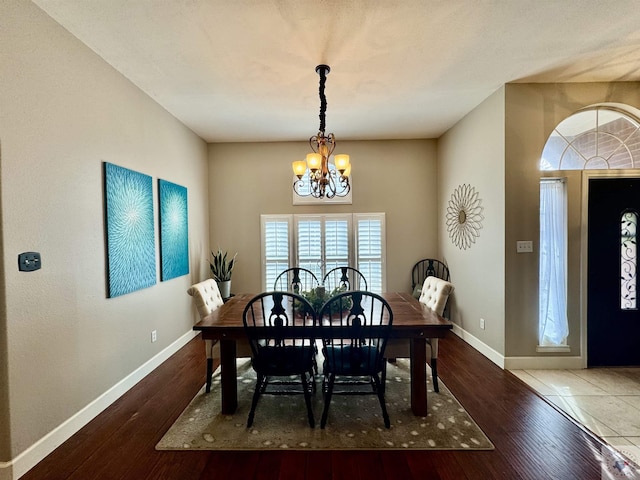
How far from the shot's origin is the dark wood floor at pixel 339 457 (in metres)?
1.82

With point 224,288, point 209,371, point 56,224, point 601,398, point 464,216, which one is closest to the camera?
point 56,224

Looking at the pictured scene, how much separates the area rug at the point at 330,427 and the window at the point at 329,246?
2358 mm

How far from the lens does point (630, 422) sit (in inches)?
89.7

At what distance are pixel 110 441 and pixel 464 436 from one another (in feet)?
8.10

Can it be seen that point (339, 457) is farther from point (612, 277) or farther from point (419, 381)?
point (612, 277)

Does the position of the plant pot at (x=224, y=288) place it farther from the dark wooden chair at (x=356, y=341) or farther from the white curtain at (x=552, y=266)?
the white curtain at (x=552, y=266)

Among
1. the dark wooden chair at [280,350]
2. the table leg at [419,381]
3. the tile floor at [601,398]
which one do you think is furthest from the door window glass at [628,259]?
the dark wooden chair at [280,350]

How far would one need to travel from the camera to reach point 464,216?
405cm

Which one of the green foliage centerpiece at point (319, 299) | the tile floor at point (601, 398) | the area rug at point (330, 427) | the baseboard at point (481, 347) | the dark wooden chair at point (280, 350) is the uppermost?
the green foliage centerpiece at point (319, 299)

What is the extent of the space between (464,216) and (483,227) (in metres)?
0.48

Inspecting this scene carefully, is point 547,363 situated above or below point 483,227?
below

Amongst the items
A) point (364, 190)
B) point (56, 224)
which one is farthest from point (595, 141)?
point (56, 224)

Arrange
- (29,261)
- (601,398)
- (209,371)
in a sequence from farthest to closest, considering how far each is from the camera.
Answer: (209,371) < (601,398) < (29,261)

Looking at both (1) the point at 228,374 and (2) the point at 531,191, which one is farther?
(2) the point at 531,191
